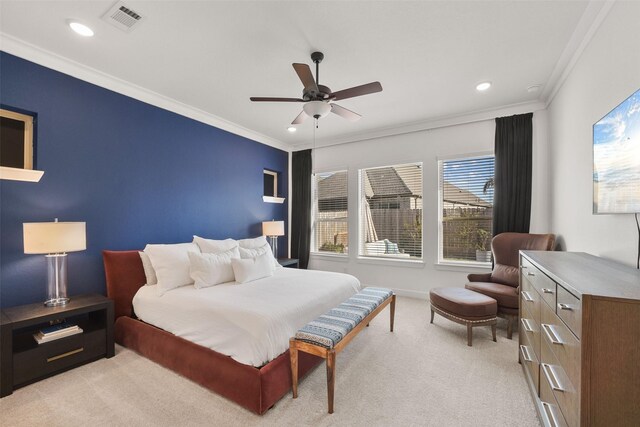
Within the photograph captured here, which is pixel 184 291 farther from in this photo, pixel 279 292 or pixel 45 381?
pixel 45 381

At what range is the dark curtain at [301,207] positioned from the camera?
217 inches

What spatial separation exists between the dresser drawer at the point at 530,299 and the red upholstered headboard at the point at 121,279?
11.9ft

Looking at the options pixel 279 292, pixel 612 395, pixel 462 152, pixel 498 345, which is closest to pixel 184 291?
pixel 279 292

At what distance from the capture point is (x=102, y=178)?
295 cm


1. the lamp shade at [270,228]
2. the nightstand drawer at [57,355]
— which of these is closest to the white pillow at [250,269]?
the nightstand drawer at [57,355]

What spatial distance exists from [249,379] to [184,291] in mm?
1245

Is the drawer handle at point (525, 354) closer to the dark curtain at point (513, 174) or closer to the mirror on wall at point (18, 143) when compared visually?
the dark curtain at point (513, 174)

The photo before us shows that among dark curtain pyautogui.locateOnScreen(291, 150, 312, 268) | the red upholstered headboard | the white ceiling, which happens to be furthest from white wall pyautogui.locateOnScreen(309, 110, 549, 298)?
the red upholstered headboard

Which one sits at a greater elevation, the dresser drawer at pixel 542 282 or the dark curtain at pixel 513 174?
the dark curtain at pixel 513 174

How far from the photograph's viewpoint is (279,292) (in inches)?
102

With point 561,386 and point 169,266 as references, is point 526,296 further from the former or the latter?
point 169,266

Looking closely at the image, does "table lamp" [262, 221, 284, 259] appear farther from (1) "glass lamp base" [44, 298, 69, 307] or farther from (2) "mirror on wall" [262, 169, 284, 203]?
(1) "glass lamp base" [44, 298, 69, 307]

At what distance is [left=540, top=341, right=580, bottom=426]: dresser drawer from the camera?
3.67ft

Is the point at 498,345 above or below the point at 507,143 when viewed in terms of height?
below
